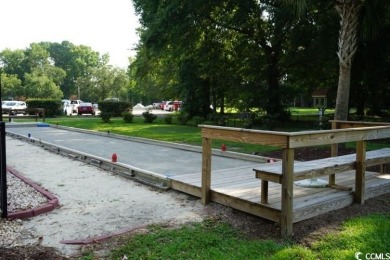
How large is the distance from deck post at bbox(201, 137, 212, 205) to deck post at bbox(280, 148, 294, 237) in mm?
1432

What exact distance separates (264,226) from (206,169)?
129 centimetres

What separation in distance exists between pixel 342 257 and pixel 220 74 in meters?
19.3

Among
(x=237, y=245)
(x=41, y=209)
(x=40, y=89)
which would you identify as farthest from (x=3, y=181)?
(x=40, y=89)

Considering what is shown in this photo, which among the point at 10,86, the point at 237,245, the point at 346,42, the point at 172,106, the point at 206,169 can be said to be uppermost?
the point at 10,86

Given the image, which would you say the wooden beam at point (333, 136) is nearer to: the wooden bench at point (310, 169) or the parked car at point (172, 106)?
the wooden bench at point (310, 169)

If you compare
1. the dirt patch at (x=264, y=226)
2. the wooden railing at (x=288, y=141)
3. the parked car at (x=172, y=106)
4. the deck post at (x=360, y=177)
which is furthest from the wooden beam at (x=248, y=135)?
the parked car at (x=172, y=106)

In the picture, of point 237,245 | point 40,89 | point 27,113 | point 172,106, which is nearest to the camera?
point 237,245

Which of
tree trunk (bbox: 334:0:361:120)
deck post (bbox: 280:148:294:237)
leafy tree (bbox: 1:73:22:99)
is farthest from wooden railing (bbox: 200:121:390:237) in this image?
leafy tree (bbox: 1:73:22:99)

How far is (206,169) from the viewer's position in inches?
219

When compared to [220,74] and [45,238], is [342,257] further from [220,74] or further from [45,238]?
[220,74]

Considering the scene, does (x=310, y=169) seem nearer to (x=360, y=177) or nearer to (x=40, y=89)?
(x=360, y=177)

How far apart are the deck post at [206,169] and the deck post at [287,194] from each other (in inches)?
56.4

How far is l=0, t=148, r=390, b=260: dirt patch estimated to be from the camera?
3.92 metres

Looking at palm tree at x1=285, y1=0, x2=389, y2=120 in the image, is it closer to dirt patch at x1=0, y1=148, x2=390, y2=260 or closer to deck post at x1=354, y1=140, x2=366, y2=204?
dirt patch at x1=0, y1=148, x2=390, y2=260
